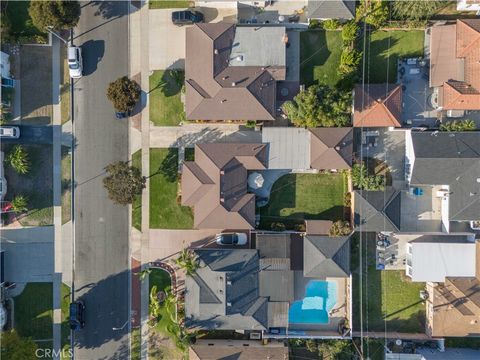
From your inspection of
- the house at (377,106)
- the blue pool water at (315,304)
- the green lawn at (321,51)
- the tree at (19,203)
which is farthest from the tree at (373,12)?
the tree at (19,203)

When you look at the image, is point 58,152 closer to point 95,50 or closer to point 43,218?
point 43,218

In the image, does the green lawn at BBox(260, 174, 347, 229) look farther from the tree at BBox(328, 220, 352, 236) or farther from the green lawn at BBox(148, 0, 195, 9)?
the green lawn at BBox(148, 0, 195, 9)

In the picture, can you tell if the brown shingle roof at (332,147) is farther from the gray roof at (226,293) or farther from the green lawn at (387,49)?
the gray roof at (226,293)

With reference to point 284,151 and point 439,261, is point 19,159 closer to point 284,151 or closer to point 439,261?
point 284,151

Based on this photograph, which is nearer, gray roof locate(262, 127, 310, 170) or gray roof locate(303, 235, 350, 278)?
gray roof locate(303, 235, 350, 278)

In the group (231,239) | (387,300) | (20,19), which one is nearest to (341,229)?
(387,300)

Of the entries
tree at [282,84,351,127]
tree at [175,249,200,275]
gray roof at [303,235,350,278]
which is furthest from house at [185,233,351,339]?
tree at [282,84,351,127]

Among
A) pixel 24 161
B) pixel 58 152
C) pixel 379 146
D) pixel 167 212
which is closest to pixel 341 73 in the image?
pixel 379 146
